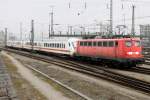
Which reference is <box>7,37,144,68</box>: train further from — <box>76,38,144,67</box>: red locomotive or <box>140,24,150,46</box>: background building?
<box>140,24,150,46</box>: background building

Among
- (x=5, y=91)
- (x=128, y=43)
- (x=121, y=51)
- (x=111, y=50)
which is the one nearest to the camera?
(x=5, y=91)

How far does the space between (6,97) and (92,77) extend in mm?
13553

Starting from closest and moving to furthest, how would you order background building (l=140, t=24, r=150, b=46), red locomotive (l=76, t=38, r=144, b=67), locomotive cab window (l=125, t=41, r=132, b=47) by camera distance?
1. red locomotive (l=76, t=38, r=144, b=67)
2. locomotive cab window (l=125, t=41, r=132, b=47)
3. background building (l=140, t=24, r=150, b=46)

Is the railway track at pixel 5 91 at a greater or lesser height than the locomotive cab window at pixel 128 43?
lesser

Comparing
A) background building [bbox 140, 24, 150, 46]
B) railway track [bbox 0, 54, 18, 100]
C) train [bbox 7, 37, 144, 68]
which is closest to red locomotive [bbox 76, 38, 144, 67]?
train [bbox 7, 37, 144, 68]

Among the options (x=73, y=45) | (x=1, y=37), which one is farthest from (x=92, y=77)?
(x=1, y=37)

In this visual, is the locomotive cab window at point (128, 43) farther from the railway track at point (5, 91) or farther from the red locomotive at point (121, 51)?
the railway track at point (5, 91)

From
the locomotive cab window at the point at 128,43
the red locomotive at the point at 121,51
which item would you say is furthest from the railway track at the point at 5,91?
the locomotive cab window at the point at 128,43

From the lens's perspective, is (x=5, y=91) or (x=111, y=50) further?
(x=111, y=50)

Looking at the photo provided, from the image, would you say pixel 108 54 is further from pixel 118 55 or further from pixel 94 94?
pixel 94 94

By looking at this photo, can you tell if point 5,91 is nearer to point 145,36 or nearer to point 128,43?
point 128,43

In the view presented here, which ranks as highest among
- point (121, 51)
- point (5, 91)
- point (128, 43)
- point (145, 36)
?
point (145, 36)

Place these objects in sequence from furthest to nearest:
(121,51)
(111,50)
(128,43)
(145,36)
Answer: (145,36) → (111,50) → (128,43) → (121,51)

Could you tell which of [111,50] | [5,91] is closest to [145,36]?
[111,50]
